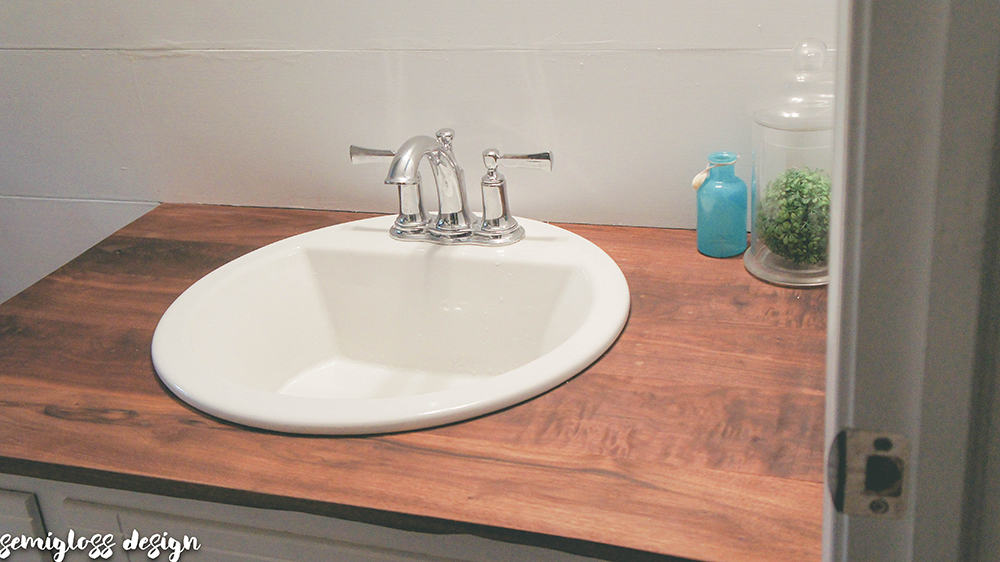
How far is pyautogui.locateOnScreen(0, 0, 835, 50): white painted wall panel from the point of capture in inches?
46.9

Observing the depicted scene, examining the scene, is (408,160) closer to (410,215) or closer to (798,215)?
(410,215)

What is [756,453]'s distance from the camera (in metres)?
0.86

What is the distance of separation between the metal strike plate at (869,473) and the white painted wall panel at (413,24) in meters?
0.82

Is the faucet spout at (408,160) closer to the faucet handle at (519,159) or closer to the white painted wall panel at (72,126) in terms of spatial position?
the faucet handle at (519,159)

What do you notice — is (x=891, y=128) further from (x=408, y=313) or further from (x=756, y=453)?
(x=408, y=313)

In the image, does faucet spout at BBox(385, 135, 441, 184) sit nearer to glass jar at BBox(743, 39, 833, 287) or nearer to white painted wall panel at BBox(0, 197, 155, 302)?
glass jar at BBox(743, 39, 833, 287)

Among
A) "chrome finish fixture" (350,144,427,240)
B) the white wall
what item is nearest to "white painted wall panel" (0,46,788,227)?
the white wall

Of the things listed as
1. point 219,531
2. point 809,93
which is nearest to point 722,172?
point 809,93

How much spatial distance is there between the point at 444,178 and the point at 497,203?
3.2 inches

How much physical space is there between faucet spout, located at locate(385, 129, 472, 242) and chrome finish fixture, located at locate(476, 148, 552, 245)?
0.10 feet

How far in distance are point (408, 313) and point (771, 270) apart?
492mm

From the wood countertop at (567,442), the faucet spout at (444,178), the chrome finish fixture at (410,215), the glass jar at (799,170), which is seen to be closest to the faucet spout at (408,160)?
the faucet spout at (444,178)

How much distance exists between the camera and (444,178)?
128 centimetres

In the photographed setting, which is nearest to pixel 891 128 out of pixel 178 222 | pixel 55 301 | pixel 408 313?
pixel 408 313
